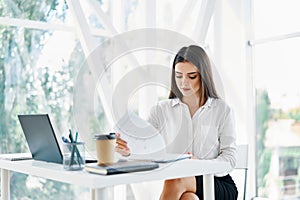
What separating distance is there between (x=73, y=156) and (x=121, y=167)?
0.64 feet

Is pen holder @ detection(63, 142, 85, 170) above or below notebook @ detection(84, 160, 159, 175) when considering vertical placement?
above

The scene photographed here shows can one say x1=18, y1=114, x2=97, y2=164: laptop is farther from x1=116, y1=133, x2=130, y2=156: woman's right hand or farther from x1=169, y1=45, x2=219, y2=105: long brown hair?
x1=169, y1=45, x2=219, y2=105: long brown hair

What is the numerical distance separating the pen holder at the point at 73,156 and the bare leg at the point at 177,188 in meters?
0.66

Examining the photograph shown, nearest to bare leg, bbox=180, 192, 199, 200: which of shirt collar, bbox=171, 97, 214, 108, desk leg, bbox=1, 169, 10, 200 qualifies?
shirt collar, bbox=171, 97, 214, 108

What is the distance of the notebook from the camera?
1.49 meters

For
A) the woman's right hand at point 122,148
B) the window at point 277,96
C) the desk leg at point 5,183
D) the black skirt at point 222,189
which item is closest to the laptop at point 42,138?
the woman's right hand at point 122,148

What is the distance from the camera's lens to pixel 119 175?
148 cm

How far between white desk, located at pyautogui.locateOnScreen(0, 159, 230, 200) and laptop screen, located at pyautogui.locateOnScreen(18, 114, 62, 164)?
37 mm

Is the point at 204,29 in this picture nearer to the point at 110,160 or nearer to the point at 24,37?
the point at 24,37

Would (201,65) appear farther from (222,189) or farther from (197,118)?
(222,189)

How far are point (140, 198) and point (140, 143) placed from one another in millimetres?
1443

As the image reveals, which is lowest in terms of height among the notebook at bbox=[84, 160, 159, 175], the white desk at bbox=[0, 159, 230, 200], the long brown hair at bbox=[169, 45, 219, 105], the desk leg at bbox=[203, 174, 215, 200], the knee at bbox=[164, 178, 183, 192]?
the knee at bbox=[164, 178, 183, 192]

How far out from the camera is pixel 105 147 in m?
1.58

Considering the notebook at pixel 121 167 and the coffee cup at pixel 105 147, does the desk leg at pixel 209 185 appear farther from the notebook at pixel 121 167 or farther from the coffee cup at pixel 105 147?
the coffee cup at pixel 105 147
